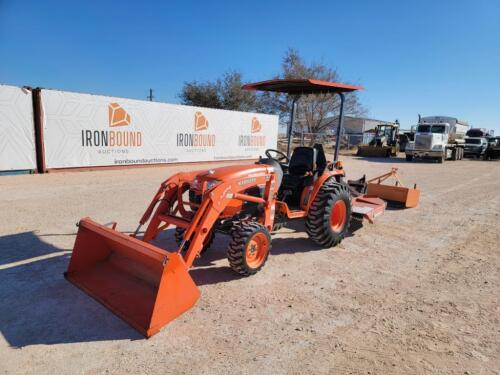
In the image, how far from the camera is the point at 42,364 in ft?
7.98

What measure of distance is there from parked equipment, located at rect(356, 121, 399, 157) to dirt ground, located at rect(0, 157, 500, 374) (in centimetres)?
2052

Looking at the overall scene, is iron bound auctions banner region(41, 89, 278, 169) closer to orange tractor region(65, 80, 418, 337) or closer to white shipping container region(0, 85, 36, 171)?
white shipping container region(0, 85, 36, 171)

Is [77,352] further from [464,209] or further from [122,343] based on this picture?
[464,209]

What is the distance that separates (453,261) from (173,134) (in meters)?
11.6

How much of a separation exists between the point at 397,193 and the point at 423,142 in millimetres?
16365

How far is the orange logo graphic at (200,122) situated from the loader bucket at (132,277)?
39.1 ft

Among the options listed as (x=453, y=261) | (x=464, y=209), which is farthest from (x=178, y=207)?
(x=464, y=209)

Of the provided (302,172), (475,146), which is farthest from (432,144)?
(302,172)

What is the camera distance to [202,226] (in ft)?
11.2

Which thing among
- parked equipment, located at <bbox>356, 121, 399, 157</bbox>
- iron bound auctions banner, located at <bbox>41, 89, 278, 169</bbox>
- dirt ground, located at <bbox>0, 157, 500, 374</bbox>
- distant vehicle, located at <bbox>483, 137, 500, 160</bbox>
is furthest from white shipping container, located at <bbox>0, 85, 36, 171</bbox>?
distant vehicle, located at <bbox>483, 137, 500, 160</bbox>

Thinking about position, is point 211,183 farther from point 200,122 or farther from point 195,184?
point 200,122

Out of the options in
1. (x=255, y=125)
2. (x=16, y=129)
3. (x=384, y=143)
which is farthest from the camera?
(x=384, y=143)

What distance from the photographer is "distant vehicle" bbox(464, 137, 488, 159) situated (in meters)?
26.7

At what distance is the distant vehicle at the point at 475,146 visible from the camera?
26.7m
